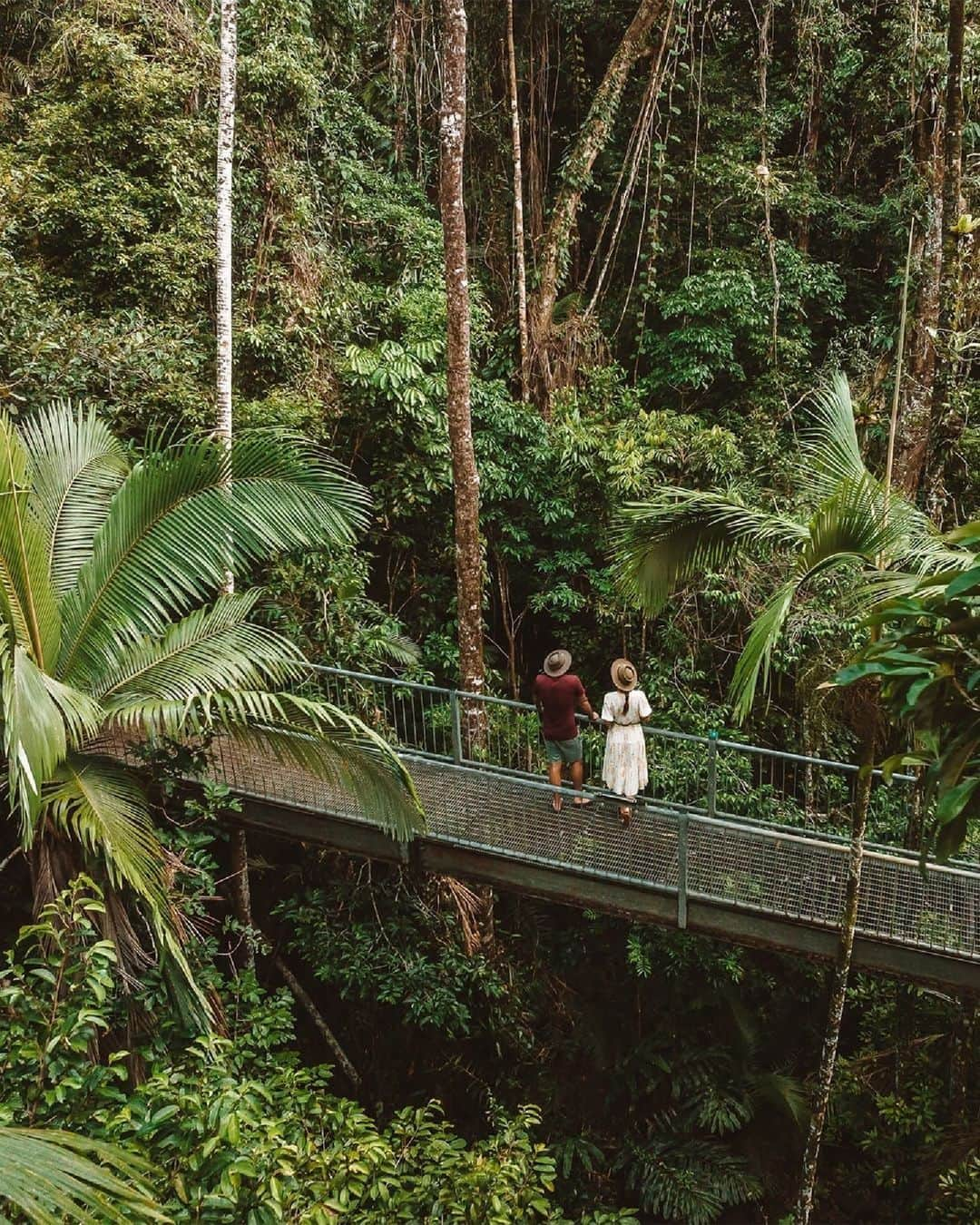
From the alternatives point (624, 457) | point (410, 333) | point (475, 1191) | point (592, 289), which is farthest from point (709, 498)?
point (592, 289)

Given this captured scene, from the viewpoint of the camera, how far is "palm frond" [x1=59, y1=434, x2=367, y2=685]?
532 centimetres

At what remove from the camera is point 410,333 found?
1005 cm

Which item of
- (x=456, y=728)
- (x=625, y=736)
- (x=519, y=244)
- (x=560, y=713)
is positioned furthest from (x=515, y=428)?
(x=625, y=736)

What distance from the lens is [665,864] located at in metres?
6.56

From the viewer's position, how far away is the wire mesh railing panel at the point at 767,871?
6.20 metres

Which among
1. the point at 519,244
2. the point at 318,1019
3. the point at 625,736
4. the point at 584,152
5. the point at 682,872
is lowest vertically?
the point at 318,1019

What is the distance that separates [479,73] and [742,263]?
4.24 meters

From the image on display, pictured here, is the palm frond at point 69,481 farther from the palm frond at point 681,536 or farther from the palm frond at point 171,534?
the palm frond at point 681,536

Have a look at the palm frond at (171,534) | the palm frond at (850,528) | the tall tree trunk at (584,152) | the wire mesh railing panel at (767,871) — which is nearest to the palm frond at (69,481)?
the palm frond at (171,534)

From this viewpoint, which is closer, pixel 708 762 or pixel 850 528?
pixel 850 528

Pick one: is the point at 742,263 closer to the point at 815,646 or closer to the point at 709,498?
the point at 815,646

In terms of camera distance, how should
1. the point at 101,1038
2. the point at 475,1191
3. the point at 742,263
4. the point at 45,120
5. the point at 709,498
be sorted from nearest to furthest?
the point at 475,1191
the point at 101,1038
the point at 709,498
the point at 45,120
the point at 742,263

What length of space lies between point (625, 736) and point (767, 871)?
1.26 meters

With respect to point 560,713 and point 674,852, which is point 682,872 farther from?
point 560,713
